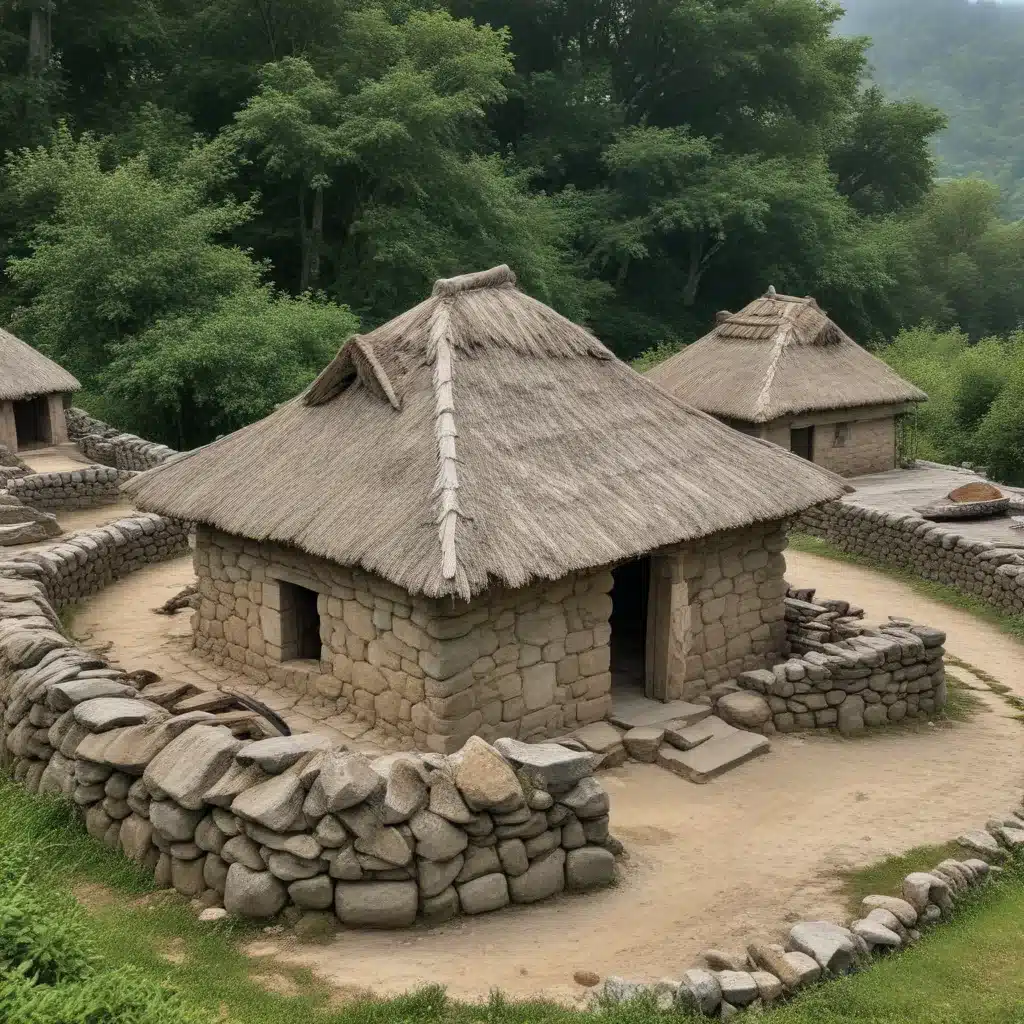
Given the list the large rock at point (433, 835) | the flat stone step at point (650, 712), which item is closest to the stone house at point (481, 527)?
the flat stone step at point (650, 712)

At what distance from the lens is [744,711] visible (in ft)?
38.3

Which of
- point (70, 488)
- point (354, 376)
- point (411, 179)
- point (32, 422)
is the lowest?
point (70, 488)

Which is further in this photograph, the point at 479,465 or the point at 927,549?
the point at 927,549

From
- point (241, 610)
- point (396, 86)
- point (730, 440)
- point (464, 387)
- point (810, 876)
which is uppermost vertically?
point (396, 86)

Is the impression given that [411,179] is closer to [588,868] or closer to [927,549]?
[927,549]

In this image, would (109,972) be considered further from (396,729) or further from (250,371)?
(250,371)

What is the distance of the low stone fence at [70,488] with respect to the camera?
65.3ft

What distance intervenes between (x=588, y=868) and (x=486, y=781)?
3.96 ft

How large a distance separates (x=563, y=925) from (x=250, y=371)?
18690 mm

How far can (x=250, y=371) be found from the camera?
24062 millimetres

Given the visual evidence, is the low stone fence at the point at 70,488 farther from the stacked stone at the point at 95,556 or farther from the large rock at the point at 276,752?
the large rock at the point at 276,752

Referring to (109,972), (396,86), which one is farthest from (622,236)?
(109,972)

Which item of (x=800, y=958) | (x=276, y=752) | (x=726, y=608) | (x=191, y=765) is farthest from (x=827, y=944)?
(x=726, y=608)

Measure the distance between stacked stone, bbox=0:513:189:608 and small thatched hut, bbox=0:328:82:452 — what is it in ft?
21.0
